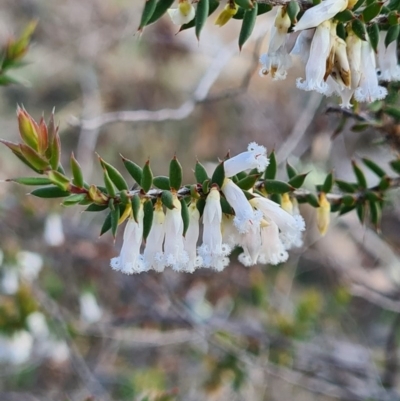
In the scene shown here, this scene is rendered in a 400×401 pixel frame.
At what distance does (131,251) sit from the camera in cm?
104

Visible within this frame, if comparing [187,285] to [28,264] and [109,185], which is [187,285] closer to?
[28,264]

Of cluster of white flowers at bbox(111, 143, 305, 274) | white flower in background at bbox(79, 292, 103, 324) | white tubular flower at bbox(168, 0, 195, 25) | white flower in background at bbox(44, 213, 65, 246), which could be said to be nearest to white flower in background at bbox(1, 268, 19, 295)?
white flower in background at bbox(44, 213, 65, 246)

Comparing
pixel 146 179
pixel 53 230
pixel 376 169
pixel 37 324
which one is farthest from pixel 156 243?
pixel 53 230

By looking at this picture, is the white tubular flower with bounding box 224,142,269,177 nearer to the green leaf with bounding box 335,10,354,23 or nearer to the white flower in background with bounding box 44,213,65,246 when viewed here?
the green leaf with bounding box 335,10,354,23

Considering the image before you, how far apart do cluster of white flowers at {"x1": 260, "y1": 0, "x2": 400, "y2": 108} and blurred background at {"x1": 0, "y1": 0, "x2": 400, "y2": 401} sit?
0.48 m

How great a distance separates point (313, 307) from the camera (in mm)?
2871

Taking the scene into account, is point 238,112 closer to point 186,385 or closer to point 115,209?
point 186,385

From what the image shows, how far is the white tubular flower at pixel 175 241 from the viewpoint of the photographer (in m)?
0.98

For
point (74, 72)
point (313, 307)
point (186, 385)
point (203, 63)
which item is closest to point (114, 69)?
point (74, 72)

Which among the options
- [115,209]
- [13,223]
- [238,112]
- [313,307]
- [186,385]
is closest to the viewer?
[115,209]

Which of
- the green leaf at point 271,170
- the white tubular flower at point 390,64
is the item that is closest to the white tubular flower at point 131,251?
the green leaf at point 271,170

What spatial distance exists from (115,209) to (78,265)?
3.10m

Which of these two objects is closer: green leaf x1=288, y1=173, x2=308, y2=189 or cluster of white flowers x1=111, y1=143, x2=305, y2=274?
cluster of white flowers x1=111, y1=143, x2=305, y2=274

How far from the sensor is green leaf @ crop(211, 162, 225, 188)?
3.14ft
